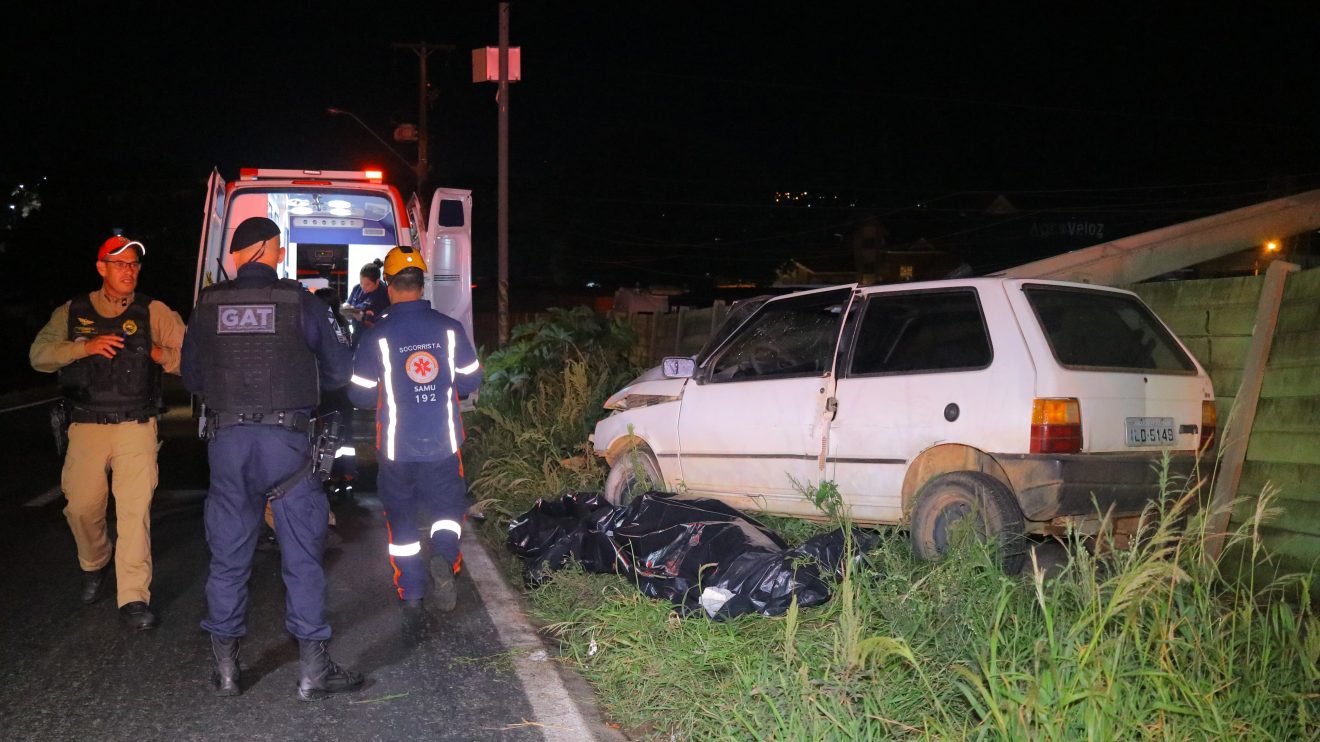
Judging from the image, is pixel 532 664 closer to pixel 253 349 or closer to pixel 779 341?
pixel 253 349

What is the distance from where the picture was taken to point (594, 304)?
49.5 metres

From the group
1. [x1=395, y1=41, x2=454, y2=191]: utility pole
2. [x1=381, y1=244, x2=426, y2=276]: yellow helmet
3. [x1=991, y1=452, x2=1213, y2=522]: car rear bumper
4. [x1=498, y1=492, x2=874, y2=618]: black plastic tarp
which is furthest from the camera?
[x1=395, y1=41, x2=454, y2=191]: utility pole

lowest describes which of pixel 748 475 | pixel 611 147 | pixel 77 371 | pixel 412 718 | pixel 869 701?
pixel 412 718

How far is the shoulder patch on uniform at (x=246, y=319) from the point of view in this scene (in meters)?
4.82

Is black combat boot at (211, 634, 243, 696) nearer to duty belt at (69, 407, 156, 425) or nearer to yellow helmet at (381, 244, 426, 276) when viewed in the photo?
duty belt at (69, 407, 156, 425)

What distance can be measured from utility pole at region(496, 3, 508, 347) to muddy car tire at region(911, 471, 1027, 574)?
13.0m

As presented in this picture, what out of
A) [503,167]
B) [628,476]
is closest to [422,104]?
[503,167]

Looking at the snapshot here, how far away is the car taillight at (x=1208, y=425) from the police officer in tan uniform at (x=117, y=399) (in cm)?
547

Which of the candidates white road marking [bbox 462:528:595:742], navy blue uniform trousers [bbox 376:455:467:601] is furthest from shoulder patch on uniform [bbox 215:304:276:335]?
white road marking [bbox 462:528:595:742]

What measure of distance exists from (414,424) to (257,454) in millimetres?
1345

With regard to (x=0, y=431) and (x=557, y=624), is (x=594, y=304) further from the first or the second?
(x=557, y=624)

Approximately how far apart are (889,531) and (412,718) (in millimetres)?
3080

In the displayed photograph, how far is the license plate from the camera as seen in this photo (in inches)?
222

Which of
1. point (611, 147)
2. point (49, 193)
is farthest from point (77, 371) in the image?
point (611, 147)
